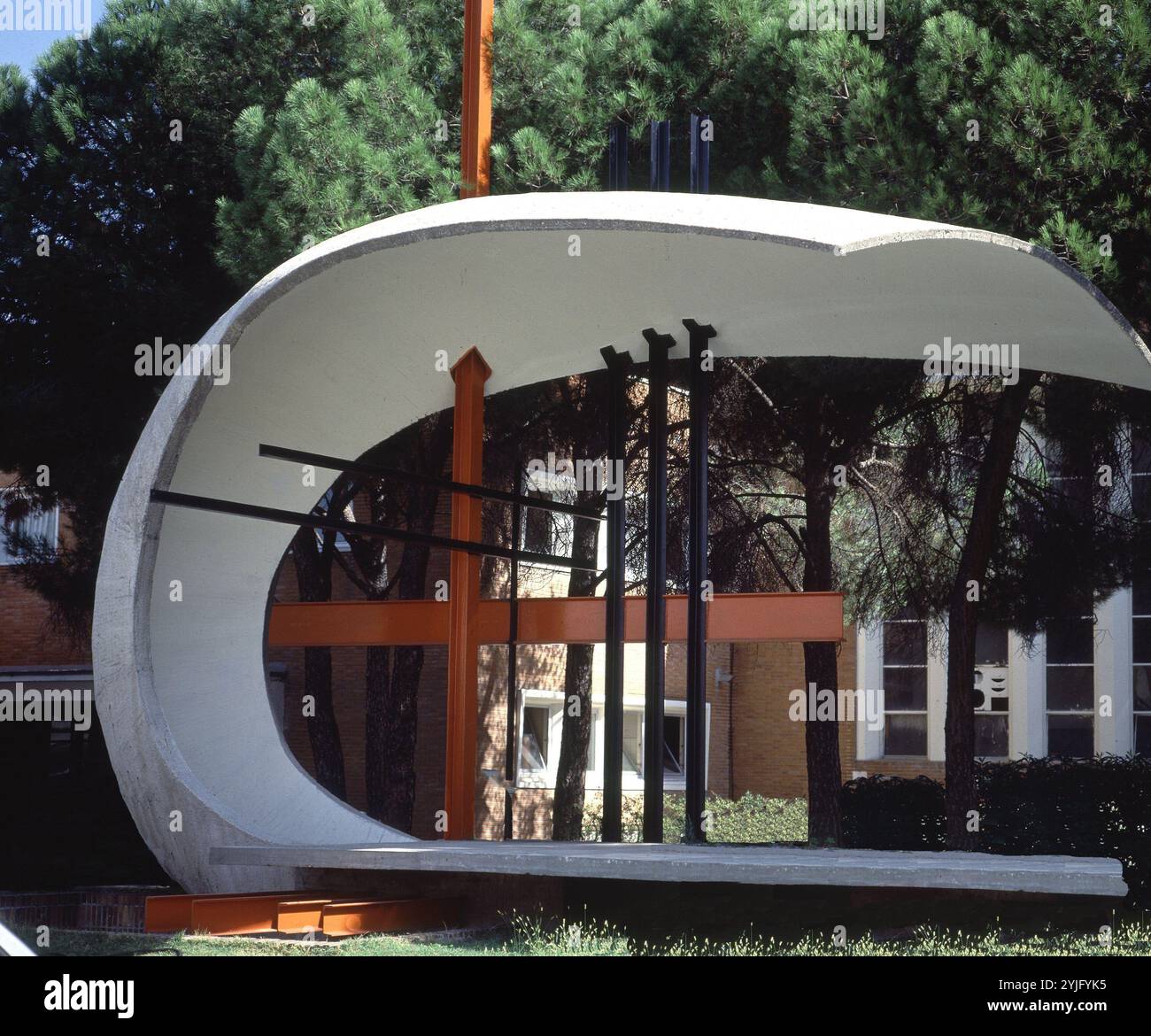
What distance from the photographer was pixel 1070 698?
80.2ft

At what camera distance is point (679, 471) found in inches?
698

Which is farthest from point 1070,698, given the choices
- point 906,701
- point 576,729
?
point 576,729

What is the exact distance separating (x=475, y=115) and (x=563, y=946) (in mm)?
8161

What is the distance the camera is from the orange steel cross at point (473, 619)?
11711 mm

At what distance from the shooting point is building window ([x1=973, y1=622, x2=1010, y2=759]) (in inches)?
987

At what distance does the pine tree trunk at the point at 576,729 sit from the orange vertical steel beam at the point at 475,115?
5578 millimetres

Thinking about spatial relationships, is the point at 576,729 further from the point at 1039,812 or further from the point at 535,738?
the point at 1039,812

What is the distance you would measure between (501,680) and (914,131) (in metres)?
11.9

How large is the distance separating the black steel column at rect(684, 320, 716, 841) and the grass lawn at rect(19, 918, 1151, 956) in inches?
69.4

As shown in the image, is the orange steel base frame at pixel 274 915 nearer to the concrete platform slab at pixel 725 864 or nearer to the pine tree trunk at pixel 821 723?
the concrete platform slab at pixel 725 864

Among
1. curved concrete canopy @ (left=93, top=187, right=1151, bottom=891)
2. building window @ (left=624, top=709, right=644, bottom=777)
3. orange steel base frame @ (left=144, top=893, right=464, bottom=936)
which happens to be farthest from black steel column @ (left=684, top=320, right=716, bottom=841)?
building window @ (left=624, top=709, right=644, bottom=777)

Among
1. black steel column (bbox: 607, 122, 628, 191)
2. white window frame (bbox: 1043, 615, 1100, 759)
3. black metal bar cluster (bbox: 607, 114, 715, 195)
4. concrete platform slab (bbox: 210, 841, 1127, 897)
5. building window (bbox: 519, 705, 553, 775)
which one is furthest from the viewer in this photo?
white window frame (bbox: 1043, 615, 1100, 759)

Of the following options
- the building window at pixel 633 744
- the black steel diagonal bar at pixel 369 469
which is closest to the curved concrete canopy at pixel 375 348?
the black steel diagonal bar at pixel 369 469

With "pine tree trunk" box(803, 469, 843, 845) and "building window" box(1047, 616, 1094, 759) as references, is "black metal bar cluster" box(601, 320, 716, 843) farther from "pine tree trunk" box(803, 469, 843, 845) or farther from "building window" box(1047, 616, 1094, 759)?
"building window" box(1047, 616, 1094, 759)
